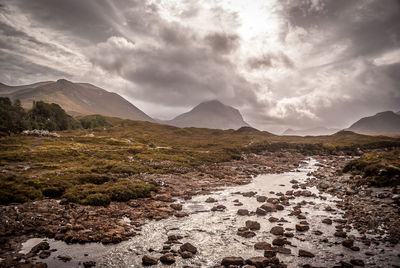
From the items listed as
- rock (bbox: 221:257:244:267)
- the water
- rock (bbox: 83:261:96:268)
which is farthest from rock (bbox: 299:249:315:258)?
rock (bbox: 83:261:96:268)

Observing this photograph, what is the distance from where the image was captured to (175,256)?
47.4 ft

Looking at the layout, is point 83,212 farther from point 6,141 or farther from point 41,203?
point 6,141

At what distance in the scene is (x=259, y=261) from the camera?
1338 centimetres

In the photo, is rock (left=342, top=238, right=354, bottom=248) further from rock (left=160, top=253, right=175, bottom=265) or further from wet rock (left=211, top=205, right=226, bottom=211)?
rock (left=160, top=253, right=175, bottom=265)

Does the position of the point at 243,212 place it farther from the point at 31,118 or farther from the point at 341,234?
the point at 31,118

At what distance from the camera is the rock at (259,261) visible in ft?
43.4

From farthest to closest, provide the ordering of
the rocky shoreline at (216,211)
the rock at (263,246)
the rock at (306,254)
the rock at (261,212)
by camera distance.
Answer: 1. the rock at (261,212)
2. the rock at (263,246)
3. the rock at (306,254)
4. the rocky shoreline at (216,211)

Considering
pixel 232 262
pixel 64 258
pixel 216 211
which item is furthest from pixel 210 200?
pixel 64 258

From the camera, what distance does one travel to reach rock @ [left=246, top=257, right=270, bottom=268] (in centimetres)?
1324

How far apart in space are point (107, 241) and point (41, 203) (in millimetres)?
10944

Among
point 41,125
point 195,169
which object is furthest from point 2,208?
point 41,125

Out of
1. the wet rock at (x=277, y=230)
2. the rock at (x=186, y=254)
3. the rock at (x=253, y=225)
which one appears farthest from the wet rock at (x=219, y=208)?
the rock at (x=186, y=254)

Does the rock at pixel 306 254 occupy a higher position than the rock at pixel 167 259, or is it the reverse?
the rock at pixel 306 254

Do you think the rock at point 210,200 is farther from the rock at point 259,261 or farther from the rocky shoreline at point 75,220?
the rock at point 259,261
